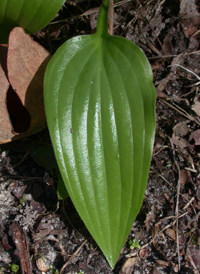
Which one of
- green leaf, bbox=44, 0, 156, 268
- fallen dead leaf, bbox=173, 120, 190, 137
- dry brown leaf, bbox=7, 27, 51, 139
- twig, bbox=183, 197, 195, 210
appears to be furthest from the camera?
fallen dead leaf, bbox=173, 120, 190, 137

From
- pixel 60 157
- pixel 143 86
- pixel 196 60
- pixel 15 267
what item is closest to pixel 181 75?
pixel 196 60

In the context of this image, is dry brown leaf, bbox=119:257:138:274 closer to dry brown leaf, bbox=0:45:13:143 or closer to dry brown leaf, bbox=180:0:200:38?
dry brown leaf, bbox=0:45:13:143

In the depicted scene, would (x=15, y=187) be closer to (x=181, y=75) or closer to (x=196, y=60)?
(x=181, y=75)

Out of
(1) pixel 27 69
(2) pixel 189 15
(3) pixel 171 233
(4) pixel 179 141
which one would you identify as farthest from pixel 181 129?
(1) pixel 27 69

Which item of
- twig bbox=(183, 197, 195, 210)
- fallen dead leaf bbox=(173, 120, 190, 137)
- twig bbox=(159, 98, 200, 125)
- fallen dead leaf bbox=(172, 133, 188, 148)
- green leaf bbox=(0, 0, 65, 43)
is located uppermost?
green leaf bbox=(0, 0, 65, 43)

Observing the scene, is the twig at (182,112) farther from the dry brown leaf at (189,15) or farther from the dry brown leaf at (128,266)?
the dry brown leaf at (128,266)

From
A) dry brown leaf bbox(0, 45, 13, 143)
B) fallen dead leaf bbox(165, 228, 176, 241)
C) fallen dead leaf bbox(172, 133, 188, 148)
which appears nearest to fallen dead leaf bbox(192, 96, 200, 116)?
fallen dead leaf bbox(172, 133, 188, 148)

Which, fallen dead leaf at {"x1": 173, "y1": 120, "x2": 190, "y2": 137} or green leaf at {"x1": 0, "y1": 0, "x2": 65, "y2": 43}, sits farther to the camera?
fallen dead leaf at {"x1": 173, "y1": 120, "x2": 190, "y2": 137}
